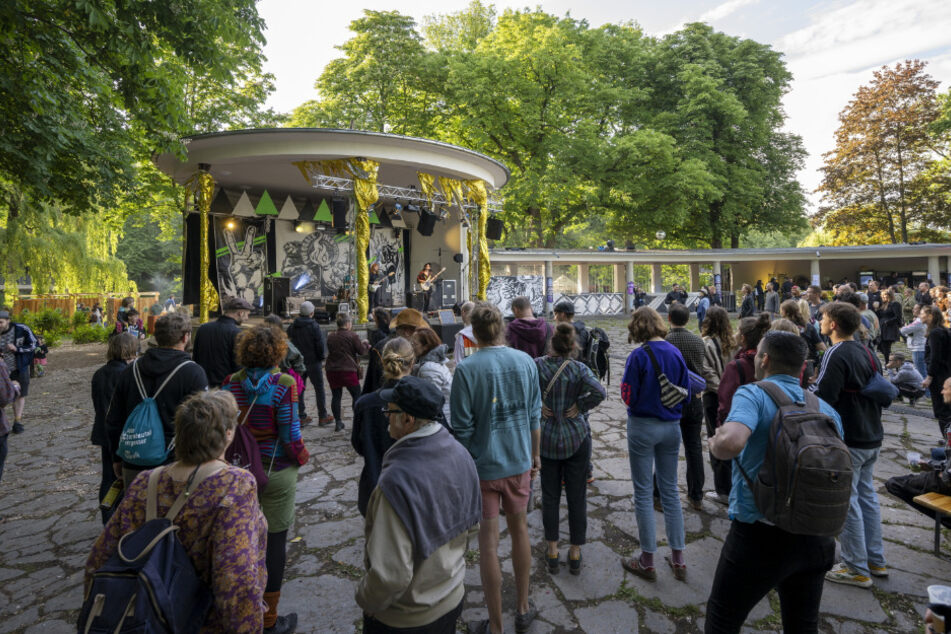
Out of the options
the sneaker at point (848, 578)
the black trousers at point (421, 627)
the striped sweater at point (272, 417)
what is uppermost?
the striped sweater at point (272, 417)

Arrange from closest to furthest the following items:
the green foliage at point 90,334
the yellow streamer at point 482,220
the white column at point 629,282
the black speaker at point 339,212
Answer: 1. the black speaker at point 339,212
2. the yellow streamer at point 482,220
3. the green foliage at point 90,334
4. the white column at point 629,282

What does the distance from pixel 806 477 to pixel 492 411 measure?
1.44 metres

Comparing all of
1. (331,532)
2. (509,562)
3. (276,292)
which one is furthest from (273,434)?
(276,292)

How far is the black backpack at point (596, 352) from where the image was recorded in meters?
4.82

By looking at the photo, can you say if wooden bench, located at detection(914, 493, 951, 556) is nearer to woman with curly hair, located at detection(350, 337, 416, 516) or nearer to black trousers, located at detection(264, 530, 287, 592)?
woman with curly hair, located at detection(350, 337, 416, 516)

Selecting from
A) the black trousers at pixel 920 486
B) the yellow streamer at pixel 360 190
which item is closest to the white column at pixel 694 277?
the yellow streamer at pixel 360 190

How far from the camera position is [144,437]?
268cm

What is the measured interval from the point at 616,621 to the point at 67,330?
78.7 feet

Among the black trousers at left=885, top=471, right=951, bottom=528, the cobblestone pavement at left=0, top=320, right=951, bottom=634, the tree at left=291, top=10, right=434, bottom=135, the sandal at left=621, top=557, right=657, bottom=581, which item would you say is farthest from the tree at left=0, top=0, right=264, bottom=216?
the tree at left=291, top=10, right=434, bottom=135

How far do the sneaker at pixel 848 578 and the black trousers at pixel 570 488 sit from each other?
1607 mm

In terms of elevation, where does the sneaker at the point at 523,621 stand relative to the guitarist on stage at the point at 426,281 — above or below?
below

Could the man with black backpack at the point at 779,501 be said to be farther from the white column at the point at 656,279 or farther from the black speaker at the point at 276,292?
the white column at the point at 656,279

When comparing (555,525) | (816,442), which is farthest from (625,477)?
(816,442)

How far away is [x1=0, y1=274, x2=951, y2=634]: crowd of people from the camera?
165cm
